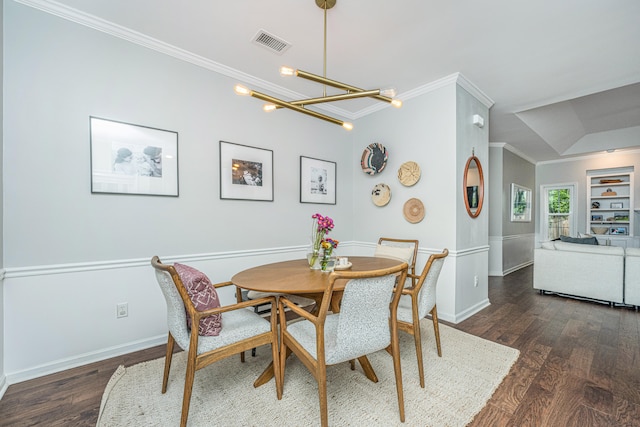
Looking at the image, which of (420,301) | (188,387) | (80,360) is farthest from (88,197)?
(420,301)

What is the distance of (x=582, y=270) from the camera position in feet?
12.0

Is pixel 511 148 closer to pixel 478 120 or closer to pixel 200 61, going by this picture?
pixel 478 120

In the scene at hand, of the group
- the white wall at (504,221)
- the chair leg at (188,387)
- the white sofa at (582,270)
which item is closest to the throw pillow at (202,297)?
the chair leg at (188,387)

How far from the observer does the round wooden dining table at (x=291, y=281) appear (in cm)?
165

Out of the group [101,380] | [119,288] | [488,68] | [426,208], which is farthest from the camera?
[426,208]

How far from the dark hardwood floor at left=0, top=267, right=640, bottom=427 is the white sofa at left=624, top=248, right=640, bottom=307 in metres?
0.40

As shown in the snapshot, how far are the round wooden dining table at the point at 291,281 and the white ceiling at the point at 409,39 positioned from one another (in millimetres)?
1880

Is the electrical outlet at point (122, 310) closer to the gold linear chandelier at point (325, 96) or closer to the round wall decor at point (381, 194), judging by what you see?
the gold linear chandelier at point (325, 96)

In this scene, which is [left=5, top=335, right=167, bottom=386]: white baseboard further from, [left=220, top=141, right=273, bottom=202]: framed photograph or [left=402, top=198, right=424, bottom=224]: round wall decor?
[left=402, top=198, right=424, bottom=224]: round wall decor

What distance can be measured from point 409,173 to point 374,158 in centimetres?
60

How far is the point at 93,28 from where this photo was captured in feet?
6.95

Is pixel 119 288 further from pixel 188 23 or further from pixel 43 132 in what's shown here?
pixel 188 23

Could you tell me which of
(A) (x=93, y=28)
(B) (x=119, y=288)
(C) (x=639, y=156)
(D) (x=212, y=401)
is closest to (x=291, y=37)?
(A) (x=93, y=28)

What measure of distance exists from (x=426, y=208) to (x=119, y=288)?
3144 mm
